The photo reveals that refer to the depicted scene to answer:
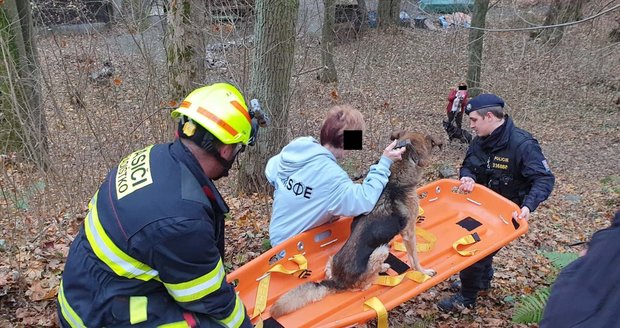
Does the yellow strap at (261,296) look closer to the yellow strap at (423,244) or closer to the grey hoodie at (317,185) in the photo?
the grey hoodie at (317,185)

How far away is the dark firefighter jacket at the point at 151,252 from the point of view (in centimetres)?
203

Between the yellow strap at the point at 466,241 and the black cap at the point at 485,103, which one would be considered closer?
the black cap at the point at 485,103

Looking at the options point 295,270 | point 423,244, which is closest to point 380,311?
point 295,270

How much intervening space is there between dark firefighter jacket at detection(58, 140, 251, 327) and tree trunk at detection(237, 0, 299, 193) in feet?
14.1

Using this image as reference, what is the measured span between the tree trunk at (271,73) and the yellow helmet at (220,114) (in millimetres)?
4155

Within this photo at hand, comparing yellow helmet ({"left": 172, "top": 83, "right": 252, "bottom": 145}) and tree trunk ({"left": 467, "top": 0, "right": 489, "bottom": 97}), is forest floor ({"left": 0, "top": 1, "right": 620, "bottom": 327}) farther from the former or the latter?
yellow helmet ({"left": 172, "top": 83, "right": 252, "bottom": 145})

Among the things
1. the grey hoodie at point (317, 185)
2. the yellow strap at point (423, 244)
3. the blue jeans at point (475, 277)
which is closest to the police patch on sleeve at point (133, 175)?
the grey hoodie at point (317, 185)

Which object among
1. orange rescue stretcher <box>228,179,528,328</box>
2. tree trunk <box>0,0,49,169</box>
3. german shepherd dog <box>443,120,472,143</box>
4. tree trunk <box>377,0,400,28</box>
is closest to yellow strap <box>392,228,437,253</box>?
orange rescue stretcher <box>228,179,528,328</box>

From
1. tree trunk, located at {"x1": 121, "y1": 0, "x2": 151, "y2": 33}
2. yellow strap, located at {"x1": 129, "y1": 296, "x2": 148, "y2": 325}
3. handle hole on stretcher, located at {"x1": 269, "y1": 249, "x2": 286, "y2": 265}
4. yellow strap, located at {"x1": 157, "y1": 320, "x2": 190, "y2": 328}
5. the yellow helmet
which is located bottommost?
handle hole on stretcher, located at {"x1": 269, "y1": 249, "x2": 286, "y2": 265}

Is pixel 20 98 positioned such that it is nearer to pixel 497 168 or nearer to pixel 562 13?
pixel 497 168

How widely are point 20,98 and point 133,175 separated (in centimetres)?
592

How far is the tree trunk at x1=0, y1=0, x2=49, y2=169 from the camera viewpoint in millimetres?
5887

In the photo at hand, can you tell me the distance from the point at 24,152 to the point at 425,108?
1271cm

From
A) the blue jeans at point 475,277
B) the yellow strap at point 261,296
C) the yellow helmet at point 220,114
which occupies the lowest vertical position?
the blue jeans at point 475,277
